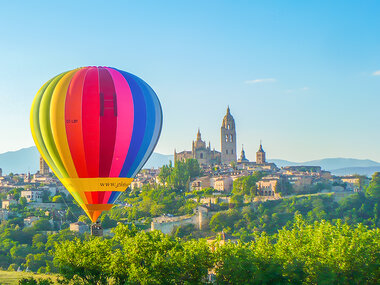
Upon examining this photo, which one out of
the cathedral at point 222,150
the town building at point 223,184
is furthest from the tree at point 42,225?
the cathedral at point 222,150

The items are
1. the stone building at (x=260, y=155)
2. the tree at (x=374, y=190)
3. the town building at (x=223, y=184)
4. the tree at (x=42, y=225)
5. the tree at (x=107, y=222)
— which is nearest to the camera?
the tree at (x=107, y=222)

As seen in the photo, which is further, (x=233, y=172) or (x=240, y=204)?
(x=233, y=172)

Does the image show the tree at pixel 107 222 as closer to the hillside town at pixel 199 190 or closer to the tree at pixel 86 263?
the hillside town at pixel 199 190

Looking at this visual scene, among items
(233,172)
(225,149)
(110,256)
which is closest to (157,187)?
(233,172)

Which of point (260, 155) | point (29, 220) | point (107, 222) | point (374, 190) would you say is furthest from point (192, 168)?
point (260, 155)

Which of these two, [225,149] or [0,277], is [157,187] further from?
[0,277]

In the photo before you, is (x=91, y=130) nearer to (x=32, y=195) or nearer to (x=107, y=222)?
(x=107, y=222)
